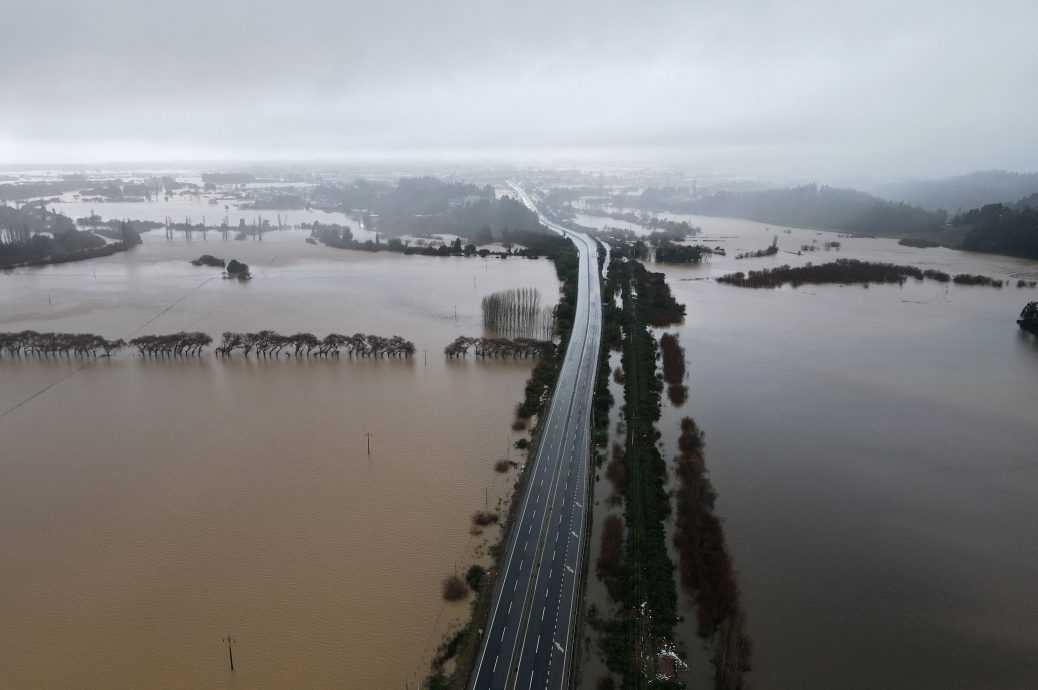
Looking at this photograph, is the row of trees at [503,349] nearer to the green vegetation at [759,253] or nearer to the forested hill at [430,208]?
the green vegetation at [759,253]

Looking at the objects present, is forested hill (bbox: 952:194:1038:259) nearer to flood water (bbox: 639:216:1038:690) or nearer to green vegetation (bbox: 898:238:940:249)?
green vegetation (bbox: 898:238:940:249)

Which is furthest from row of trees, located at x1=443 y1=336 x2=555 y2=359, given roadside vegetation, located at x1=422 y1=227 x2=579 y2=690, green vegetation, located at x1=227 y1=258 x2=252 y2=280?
green vegetation, located at x1=227 y1=258 x2=252 y2=280

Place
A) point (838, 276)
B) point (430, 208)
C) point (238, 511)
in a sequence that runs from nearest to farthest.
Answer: point (238, 511) → point (838, 276) → point (430, 208)

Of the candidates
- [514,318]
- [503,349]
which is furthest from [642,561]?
[514,318]

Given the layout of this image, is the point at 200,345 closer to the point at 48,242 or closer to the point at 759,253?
the point at 48,242

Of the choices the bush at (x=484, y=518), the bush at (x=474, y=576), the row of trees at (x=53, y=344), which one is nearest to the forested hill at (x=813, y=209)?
the bush at (x=484, y=518)

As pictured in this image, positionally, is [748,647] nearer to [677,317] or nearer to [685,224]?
[677,317]

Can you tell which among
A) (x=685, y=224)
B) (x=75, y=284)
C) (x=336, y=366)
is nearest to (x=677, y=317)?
(x=336, y=366)
